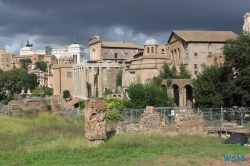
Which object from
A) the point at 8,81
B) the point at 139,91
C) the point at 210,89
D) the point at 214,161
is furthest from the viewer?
the point at 8,81

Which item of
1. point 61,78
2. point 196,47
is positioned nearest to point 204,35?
point 196,47

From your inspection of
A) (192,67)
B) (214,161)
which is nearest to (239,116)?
(214,161)

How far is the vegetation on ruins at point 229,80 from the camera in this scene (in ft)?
81.0

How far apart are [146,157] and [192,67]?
3330cm

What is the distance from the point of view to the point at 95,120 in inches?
513

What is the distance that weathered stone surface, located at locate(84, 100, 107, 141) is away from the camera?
1295cm

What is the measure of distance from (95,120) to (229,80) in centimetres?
1736

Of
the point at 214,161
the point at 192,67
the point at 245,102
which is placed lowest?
the point at 214,161

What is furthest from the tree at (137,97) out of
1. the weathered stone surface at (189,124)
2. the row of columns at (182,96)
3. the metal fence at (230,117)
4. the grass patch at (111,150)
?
the grass patch at (111,150)

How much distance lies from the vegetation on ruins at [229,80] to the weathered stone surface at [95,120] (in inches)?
599

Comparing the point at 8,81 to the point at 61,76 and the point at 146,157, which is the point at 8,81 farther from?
the point at 146,157

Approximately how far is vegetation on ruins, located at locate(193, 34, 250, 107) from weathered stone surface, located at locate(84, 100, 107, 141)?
15226 millimetres

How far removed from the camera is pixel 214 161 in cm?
1047

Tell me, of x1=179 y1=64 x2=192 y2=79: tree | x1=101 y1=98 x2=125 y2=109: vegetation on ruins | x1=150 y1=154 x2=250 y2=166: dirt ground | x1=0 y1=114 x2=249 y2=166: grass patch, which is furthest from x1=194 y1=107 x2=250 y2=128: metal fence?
x1=179 y1=64 x2=192 y2=79: tree
